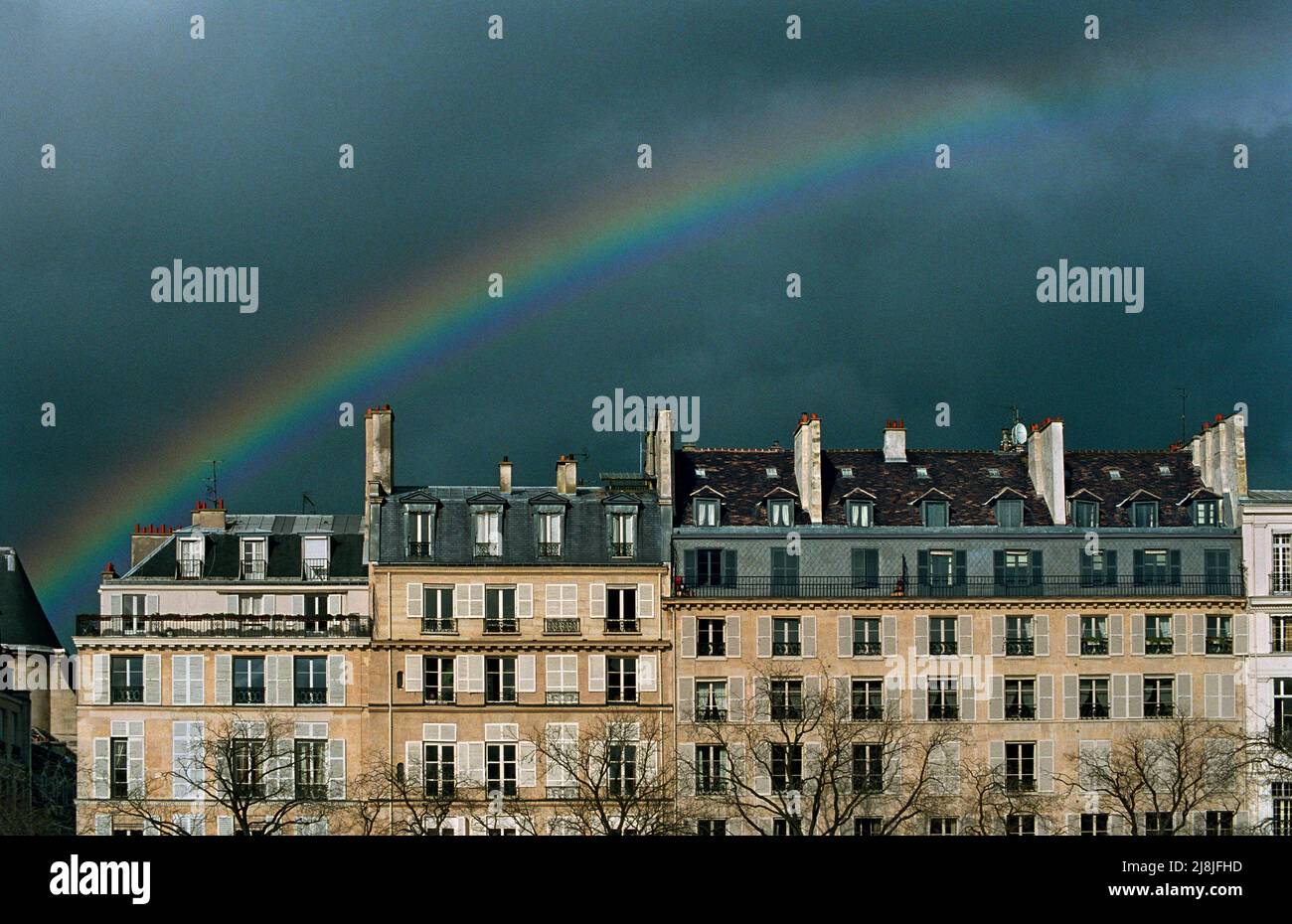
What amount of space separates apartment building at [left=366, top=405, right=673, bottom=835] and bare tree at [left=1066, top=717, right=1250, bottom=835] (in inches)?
730

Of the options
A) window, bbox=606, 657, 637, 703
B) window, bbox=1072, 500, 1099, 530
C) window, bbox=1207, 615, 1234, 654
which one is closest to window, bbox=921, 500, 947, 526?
window, bbox=1072, 500, 1099, 530

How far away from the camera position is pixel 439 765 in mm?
85938

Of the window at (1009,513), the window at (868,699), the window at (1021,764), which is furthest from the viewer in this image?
the window at (1009,513)

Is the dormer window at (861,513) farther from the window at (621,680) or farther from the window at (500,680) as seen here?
the window at (500,680)

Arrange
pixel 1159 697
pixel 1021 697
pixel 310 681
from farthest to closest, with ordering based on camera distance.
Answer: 1. pixel 310 681
2. pixel 1159 697
3. pixel 1021 697

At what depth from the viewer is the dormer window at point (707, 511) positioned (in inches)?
3538

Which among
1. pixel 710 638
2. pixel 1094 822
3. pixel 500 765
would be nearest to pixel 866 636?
pixel 710 638

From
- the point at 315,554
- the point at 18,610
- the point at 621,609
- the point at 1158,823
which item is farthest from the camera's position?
the point at 18,610

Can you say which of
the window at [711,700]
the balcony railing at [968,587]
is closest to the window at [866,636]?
the balcony railing at [968,587]

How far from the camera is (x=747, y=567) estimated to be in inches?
3479

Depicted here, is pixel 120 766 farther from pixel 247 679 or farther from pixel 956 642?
pixel 956 642

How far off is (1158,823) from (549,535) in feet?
94.4

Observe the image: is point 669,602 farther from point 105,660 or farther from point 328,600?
point 105,660

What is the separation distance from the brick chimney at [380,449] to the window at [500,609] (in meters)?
6.85
